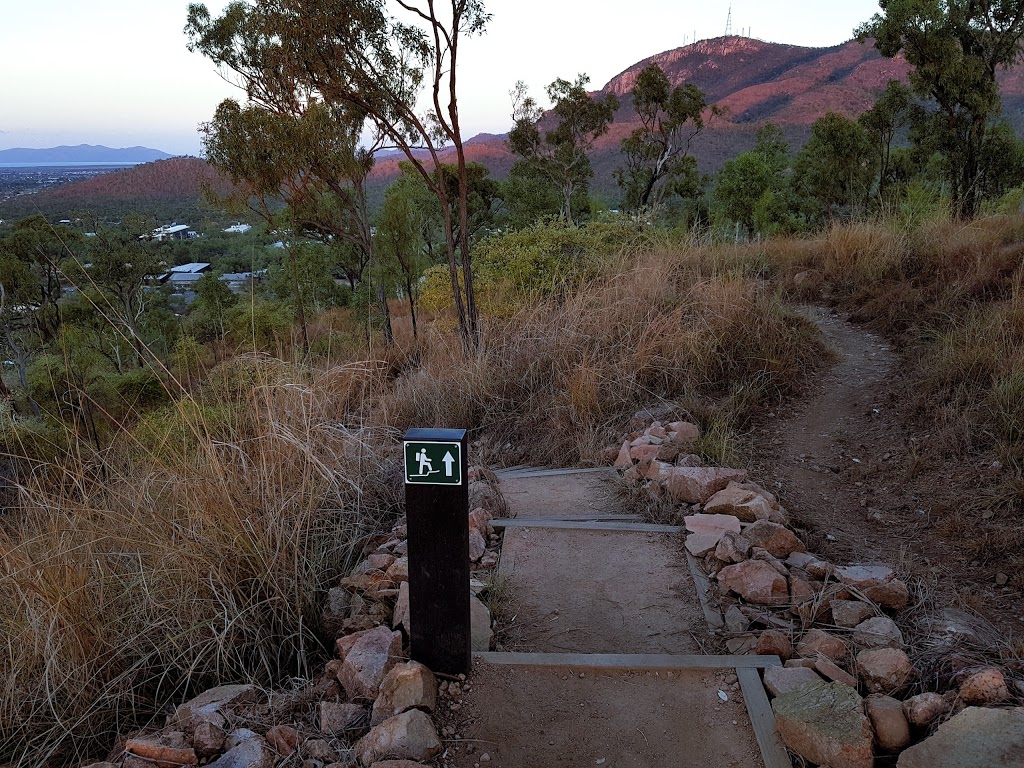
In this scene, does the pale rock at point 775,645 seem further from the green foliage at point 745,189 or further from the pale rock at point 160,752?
the green foliage at point 745,189

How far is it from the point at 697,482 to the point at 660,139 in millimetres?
25107

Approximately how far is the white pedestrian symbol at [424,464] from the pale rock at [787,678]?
1272 mm

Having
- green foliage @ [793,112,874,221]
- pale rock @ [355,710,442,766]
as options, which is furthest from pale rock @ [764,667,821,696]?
green foliage @ [793,112,874,221]

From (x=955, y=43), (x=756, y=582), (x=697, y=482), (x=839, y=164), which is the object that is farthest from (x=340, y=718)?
(x=839, y=164)

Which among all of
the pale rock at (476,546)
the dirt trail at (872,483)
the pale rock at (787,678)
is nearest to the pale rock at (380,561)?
the pale rock at (476,546)

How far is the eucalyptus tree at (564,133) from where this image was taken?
2602 centimetres

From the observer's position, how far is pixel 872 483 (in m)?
4.01

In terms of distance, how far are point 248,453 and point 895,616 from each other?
2.77 m

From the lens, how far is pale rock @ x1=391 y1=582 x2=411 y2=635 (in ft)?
8.05

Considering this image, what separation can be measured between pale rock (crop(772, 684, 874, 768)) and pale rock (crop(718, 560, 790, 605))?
0.63m

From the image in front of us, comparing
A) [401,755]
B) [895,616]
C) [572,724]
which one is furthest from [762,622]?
[401,755]

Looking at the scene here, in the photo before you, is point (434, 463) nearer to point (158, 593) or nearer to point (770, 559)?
point (158, 593)

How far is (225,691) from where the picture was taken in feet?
7.13

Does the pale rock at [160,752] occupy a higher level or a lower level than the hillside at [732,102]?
lower
